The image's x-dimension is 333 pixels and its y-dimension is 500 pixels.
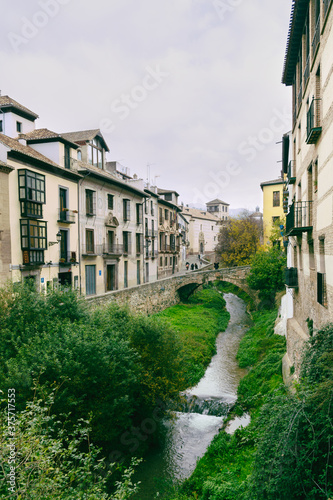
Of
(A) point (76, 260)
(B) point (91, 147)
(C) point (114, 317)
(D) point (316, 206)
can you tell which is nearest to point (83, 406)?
(C) point (114, 317)

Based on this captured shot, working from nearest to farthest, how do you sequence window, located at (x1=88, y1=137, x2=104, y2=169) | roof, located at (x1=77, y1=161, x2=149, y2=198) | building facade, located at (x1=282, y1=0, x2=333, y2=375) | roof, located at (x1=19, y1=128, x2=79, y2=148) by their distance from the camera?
building facade, located at (x1=282, y1=0, x2=333, y2=375), roof, located at (x1=19, y1=128, x2=79, y2=148), roof, located at (x1=77, y1=161, x2=149, y2=198), window, located at (x1=88, y1=137, x2=104, y2=169)

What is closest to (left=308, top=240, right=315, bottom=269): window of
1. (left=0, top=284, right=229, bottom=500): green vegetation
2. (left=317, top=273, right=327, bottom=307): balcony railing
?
(left=317, top=273, right=327, bottom=307): balcony railing

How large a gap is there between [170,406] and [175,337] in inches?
115

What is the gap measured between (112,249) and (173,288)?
29.1 feet

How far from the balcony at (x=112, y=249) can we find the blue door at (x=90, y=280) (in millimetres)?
1678

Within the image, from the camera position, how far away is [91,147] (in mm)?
26281

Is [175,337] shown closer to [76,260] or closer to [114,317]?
[114,317]

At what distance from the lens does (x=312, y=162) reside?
10148 millimetres

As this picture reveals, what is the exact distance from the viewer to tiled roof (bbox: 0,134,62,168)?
17278mm

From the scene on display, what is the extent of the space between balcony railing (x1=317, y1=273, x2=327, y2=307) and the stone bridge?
16.4 m

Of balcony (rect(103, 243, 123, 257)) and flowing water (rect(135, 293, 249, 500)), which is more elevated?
balcony (rect(103, 243, 123, 257))

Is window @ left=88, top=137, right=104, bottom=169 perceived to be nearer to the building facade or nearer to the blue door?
the blue door

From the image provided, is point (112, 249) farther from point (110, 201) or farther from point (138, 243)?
point (138, 243)

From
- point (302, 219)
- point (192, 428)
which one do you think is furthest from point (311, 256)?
point (192, 428)
